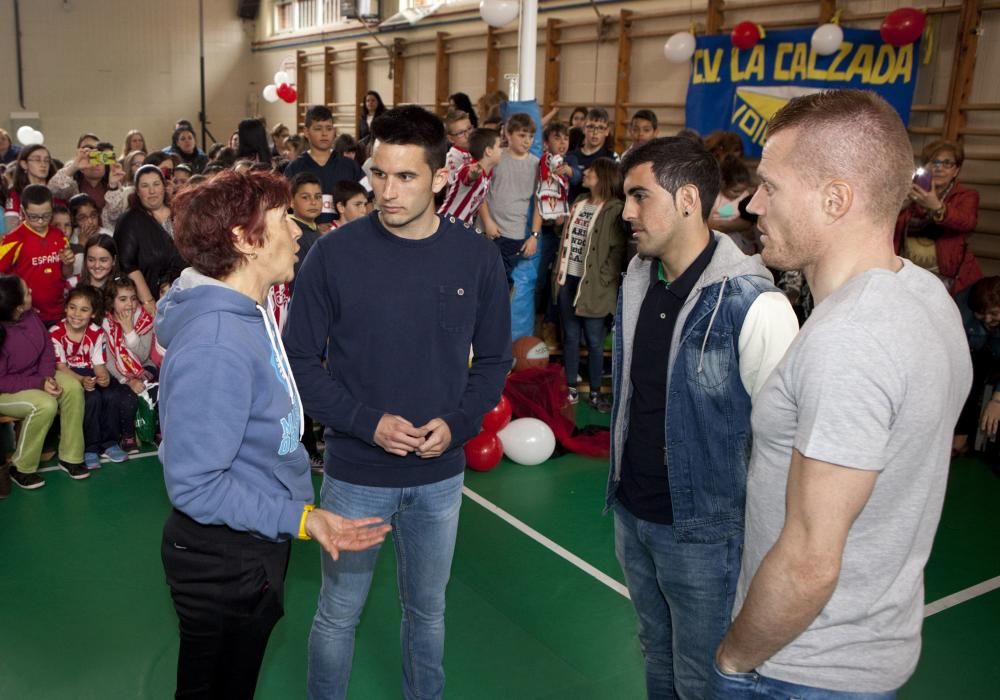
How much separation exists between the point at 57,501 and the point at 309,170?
8.97 feet

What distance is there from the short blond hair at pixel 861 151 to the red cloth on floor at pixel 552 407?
415cm

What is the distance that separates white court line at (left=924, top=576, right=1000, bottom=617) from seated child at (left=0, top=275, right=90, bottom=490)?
450 cm

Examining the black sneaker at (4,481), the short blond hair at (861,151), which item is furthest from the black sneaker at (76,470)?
the short blond hair at (861,151)

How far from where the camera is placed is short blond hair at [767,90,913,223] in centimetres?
130

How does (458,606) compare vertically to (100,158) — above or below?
below

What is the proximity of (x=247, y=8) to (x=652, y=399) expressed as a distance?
20.1 metres

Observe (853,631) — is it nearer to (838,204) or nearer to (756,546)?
(756,546)

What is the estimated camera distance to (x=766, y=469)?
1.37 metres

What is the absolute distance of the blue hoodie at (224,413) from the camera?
1.75 meters

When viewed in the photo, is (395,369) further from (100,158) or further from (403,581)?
(100,158)

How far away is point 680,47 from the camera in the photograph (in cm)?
947

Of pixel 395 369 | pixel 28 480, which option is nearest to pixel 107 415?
pixel 28 480

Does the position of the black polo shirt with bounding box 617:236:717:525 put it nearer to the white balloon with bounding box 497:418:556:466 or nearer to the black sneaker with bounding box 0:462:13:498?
the white balloon with bounding box 497:418:556:466

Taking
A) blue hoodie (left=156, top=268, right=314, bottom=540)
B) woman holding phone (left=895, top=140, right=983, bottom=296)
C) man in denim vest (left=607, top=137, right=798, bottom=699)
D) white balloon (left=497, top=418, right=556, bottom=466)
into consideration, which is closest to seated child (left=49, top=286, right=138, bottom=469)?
white balloon (left=497, top=418, right=556, bottom=466)
